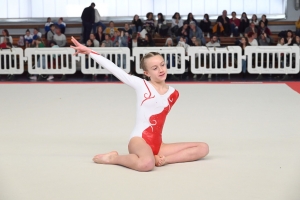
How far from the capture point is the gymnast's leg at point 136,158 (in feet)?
12.4

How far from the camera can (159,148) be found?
413 cm

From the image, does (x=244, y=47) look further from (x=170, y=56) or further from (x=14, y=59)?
(x=14, y=59)

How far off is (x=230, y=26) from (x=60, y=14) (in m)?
5.73

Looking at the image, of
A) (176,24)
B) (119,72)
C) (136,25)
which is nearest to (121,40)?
(136,25)

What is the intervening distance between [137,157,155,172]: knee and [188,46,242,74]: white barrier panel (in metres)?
8.74

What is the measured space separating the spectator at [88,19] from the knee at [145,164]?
12.5 m

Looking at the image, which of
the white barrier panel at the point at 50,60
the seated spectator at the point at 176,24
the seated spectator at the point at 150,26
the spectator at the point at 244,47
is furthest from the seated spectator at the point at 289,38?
the white barrier panel at the point at 50,60

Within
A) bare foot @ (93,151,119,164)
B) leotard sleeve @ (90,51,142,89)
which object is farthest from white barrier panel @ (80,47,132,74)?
bare foot @ (93,151,119,164)

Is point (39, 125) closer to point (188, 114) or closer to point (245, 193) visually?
point (188, 114)

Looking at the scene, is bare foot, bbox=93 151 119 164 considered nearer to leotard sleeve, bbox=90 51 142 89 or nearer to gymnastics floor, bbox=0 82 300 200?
gymnastics floor, bbox=0 82 300 200

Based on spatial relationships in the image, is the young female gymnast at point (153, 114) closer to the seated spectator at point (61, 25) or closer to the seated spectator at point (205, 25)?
the seated spectator at point (205, 25)

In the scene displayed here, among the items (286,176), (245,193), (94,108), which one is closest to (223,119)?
(94,108)

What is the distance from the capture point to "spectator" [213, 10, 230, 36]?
625 inches

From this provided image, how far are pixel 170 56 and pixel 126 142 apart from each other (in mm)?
7681
